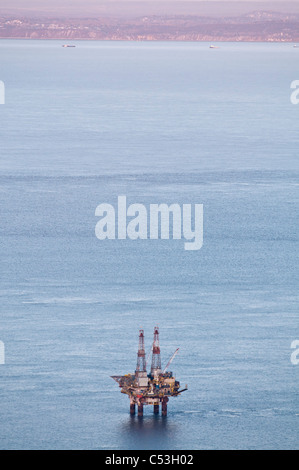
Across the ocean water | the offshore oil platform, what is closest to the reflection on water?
the ocean water

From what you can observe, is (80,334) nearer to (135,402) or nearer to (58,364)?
(58,364)

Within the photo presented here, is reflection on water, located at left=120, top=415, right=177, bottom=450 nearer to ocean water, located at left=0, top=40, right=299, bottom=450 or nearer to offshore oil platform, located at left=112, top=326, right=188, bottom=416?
ocean water, located at left=0, top=40, right=299, bottom=450

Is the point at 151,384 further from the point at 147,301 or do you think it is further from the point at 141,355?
the point at 147,301

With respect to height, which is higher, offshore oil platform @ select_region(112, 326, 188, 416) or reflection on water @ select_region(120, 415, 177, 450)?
offshore oil platform @ select_region(112, 326, 188, 416)

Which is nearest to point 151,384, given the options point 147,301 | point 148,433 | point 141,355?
point 141,355

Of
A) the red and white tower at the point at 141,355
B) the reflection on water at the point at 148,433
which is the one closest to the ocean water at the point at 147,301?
the reflection on water at the point at 148,433

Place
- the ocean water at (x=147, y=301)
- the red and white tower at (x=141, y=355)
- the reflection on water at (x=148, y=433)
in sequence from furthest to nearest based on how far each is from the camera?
the ocean water at (x=147, y=301)
the red and white tower at (x=141, y=355)
the reflection on water at (x=148, y=433)

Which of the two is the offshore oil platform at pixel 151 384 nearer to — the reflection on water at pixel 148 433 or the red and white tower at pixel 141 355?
the red and white tower at pixel 141 355

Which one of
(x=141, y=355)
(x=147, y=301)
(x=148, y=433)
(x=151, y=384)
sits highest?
(x=147, y=301)

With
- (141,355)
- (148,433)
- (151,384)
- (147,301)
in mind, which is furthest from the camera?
(147,301)
